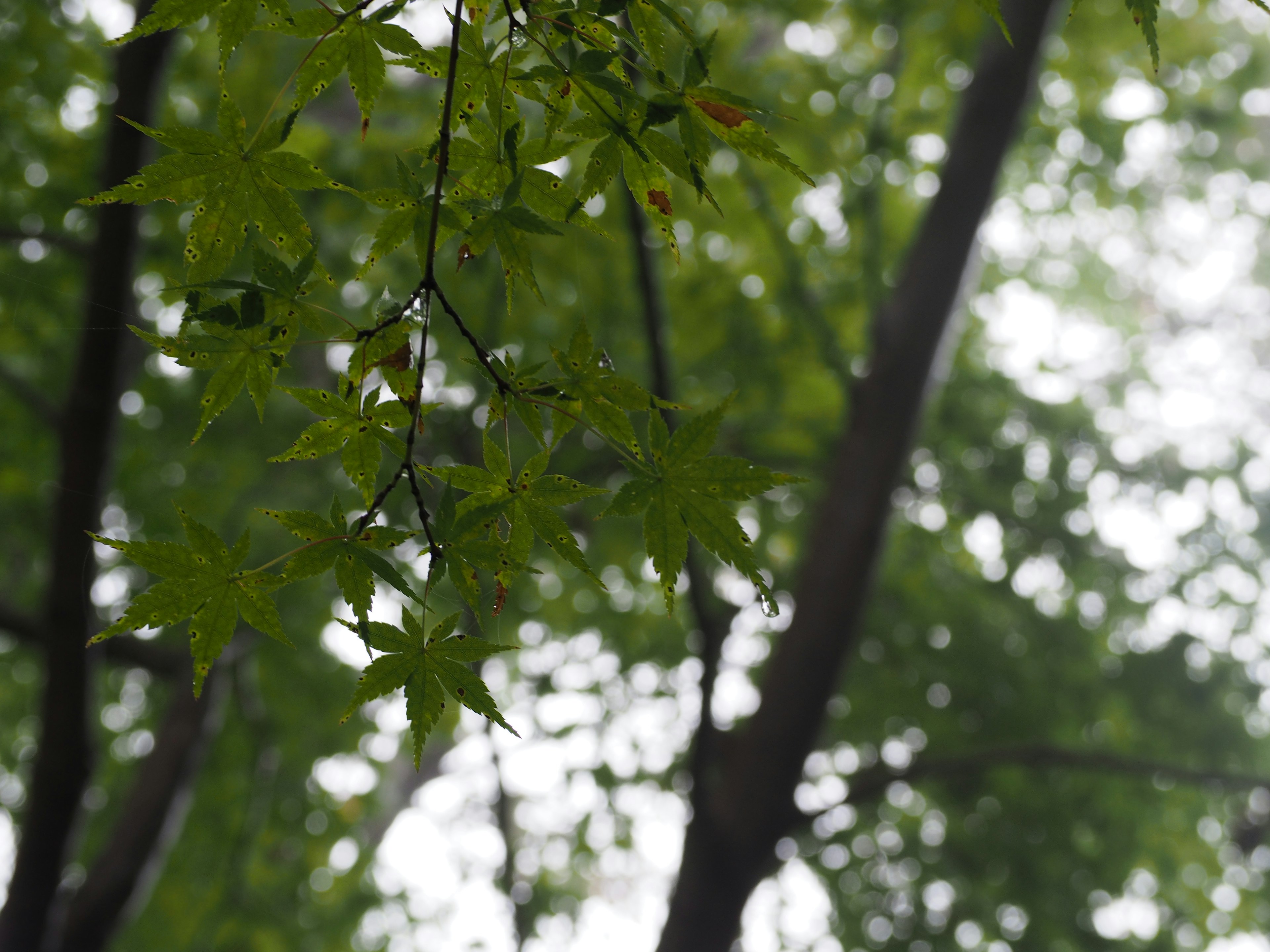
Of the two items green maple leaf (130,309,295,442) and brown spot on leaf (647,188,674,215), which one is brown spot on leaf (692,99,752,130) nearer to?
brown spot on leaf (647,188,674,215)

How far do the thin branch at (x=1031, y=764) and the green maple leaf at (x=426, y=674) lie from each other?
3.47 m

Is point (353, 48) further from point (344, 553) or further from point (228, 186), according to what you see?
point (344, 553)

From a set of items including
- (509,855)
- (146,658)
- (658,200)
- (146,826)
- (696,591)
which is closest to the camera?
(658,200)

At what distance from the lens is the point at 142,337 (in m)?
0.84

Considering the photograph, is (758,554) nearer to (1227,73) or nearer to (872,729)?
(872,729)

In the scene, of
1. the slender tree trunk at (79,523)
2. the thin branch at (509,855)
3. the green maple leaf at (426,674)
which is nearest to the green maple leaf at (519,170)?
the green maple leaf at (426,674)

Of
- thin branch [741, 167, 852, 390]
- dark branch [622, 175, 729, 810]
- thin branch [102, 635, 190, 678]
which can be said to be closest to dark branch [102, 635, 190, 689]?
thin branch [102, 635, 190, 678]

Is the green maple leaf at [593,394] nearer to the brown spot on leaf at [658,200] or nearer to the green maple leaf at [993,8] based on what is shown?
the brown spot on leaf at [658,200]

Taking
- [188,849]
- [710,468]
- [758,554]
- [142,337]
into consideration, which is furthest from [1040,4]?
[188,849]

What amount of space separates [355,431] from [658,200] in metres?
0.42

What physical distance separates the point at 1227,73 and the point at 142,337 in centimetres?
658

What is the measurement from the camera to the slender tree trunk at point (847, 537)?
381cm

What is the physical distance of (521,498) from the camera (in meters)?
1.02

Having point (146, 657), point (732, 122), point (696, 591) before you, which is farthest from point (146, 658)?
point (732, 122)
